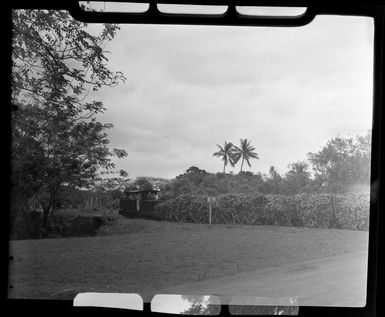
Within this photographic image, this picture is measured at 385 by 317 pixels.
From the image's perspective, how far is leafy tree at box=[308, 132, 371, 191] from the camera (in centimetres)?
225

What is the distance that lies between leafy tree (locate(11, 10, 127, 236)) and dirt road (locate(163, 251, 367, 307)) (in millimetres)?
885

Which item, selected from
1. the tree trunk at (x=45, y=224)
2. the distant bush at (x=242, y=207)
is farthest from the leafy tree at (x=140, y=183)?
the tree trunk at (x=45, y=224)

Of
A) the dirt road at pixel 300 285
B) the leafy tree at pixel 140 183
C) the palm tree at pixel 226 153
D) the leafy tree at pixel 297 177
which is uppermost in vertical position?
the palm tree at pixel 226 153

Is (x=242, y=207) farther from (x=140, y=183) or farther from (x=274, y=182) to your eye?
(x=140, y=183)

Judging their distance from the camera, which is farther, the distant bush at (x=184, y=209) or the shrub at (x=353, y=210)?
the distant bush at (x=184, y=209)

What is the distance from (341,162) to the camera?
235cm

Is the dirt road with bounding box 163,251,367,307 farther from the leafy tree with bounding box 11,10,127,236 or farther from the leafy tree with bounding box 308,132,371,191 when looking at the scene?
the leafy tree with bounding box 11,10,127,236

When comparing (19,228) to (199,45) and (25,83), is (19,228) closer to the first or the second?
(25,83)

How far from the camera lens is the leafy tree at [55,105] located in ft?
7.52

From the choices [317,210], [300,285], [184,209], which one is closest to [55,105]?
[184,209]

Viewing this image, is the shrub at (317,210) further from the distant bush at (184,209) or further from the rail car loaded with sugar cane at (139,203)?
the rail car loaded with sugar cane at (139,203)

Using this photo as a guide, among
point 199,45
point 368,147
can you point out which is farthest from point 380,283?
point 199,45

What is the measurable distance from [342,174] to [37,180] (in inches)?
66.9

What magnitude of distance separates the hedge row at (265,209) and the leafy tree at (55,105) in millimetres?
458
